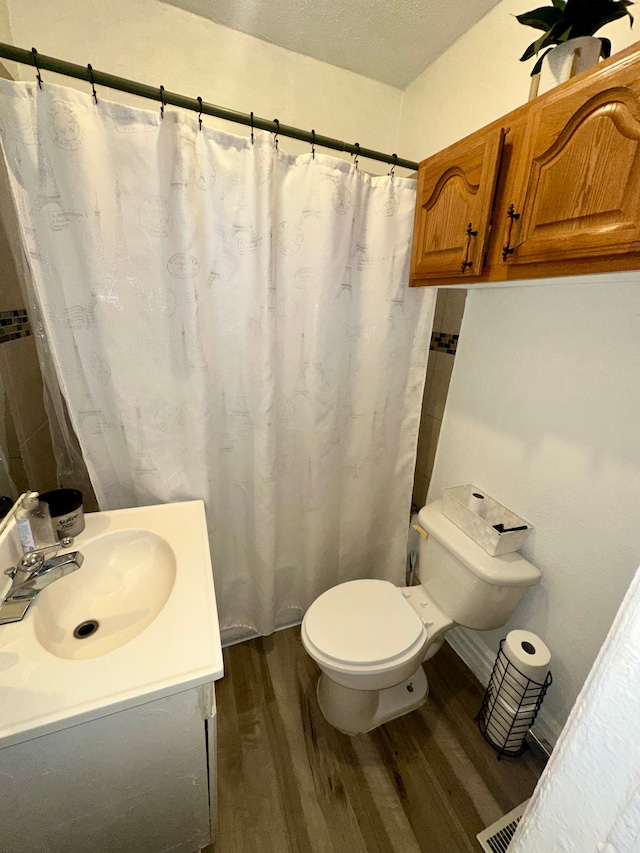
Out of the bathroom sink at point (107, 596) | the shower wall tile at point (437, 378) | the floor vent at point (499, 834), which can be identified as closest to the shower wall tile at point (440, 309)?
the shower wall tile at point (437, 378)

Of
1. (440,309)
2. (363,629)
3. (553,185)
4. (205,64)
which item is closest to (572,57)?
(553,185)

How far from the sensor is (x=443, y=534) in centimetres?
127

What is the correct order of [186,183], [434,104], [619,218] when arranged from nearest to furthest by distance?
[619,218] < [186,183] < [434,104]

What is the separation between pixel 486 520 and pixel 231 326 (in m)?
1.18

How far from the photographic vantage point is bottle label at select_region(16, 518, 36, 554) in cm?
83

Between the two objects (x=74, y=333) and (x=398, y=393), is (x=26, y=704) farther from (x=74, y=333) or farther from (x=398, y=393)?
(x=398, y=393)

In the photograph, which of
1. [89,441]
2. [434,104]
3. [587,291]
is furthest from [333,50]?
[89,441]

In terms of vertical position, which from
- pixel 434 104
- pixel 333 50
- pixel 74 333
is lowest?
pixel 74 333

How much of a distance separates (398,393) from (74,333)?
121cm

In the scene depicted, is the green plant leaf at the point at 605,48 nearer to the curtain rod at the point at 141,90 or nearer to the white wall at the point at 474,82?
the white wall at the point at 474,82

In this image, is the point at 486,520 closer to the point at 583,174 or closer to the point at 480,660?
the point at 480,660

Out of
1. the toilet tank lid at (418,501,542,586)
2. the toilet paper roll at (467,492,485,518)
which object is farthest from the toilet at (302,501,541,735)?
the toilet paper roll at (467,492,485,518)

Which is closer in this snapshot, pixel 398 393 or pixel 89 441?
pixel 89 441

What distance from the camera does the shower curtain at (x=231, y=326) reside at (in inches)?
36.0
